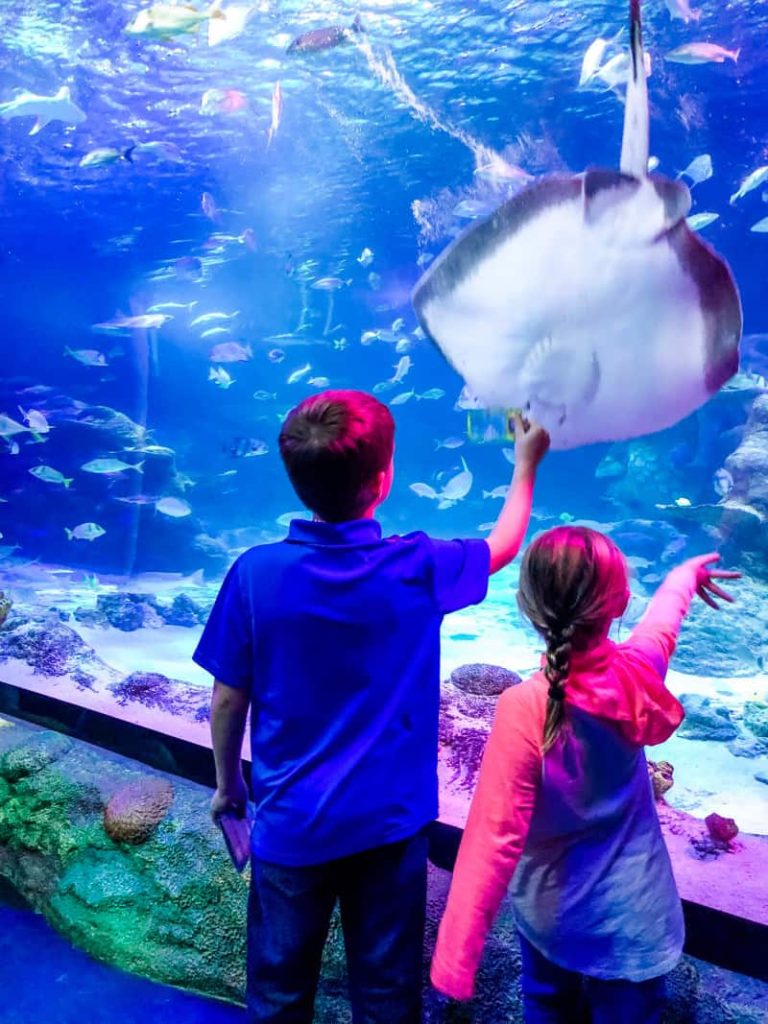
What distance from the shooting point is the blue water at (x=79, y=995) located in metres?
2.33

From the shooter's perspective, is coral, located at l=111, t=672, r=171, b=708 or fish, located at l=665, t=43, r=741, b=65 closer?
coral, located at l=111, t=672, r=171, b=708

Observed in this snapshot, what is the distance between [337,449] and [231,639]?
0.45 m

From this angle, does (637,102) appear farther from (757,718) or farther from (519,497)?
(757,718)

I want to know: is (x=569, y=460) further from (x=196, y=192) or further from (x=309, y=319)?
(x=196, y=192)

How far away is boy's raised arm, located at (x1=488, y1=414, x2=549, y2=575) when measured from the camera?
1.54 meters

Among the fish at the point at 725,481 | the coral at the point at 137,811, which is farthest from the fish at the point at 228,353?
the coral at the point at 137,811

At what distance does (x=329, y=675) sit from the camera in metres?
1.37

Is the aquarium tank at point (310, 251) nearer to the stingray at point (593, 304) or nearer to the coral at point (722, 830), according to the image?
the stingray at point (593, 304)

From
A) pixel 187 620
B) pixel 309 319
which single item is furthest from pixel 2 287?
pixel 187 620

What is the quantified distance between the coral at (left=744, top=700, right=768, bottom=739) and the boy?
4473mm

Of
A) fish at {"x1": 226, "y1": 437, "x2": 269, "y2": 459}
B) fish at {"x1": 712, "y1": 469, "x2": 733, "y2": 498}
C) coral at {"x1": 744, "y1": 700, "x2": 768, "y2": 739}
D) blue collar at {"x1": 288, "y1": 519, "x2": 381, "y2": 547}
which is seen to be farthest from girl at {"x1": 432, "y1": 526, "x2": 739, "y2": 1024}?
fish at {"x1": 226, "y1": 437, "x2": 269, "y2": 459}

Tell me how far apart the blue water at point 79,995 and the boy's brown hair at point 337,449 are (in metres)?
2.07

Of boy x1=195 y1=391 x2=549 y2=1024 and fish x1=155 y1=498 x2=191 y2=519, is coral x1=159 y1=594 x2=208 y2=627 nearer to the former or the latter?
fish x1=155 y1=498 x2=191 y2=519

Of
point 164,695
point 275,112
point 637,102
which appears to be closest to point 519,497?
point 637,102
